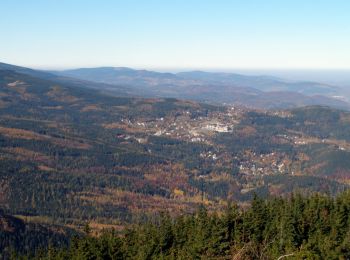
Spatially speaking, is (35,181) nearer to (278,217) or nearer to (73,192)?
(73,192)

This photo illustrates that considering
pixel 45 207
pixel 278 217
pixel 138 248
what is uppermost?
pixel 278 217

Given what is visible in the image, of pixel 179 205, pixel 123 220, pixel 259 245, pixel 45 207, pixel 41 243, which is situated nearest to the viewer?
pixel 259 245

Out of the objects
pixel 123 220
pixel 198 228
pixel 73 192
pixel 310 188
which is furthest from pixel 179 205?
pixel 198 228

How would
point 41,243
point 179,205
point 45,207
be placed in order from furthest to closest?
1. point 179,205
2. point 45,207
3. point 41,243

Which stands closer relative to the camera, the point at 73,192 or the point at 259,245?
the point at 259,245

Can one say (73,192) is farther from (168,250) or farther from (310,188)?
(168,250)

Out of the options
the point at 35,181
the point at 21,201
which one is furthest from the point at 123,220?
the point at 35,181

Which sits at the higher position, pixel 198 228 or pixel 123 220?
pixel 198 228
